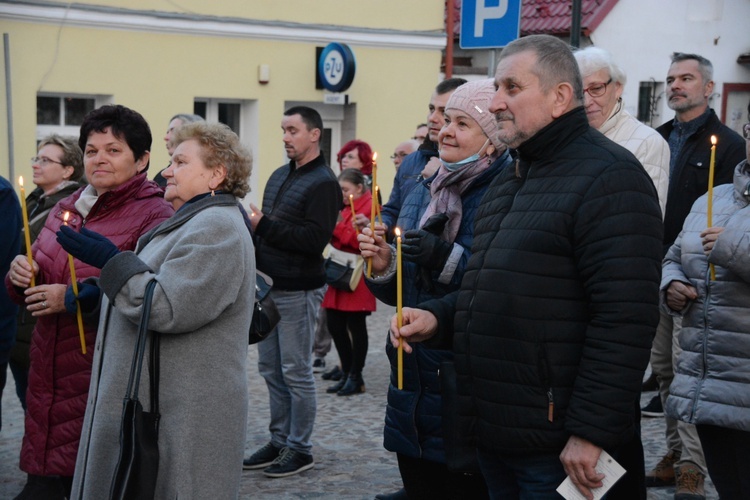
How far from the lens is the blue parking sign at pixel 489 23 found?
7.94 metres

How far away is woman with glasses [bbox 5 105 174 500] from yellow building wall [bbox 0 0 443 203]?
30.6ft

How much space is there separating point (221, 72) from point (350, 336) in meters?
7.14

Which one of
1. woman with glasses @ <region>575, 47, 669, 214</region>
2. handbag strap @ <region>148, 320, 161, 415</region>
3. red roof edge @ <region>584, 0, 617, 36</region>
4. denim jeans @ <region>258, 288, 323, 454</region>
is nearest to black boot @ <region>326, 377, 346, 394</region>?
denim jeans @ <region>258, 288, 323, 454</region>

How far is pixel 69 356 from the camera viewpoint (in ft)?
15.9

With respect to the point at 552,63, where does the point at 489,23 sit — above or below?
above

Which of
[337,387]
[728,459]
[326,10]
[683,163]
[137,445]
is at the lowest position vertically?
[337,387]

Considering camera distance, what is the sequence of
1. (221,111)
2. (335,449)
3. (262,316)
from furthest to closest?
1. (221,111)
2. (335,449)
3. (262,316)

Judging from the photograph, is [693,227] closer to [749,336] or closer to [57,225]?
[749,336]

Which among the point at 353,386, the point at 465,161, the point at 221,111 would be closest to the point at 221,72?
the point at 221,111

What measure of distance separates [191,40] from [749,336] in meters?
11.8

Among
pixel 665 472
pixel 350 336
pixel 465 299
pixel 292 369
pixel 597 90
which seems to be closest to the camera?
pixel 465 299

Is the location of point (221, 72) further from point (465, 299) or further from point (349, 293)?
point (465, 299)

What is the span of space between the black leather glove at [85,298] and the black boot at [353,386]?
15.3 feet

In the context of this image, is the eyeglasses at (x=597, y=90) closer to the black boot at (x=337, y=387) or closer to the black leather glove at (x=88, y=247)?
the black leather glove at (x=88, y=247)
